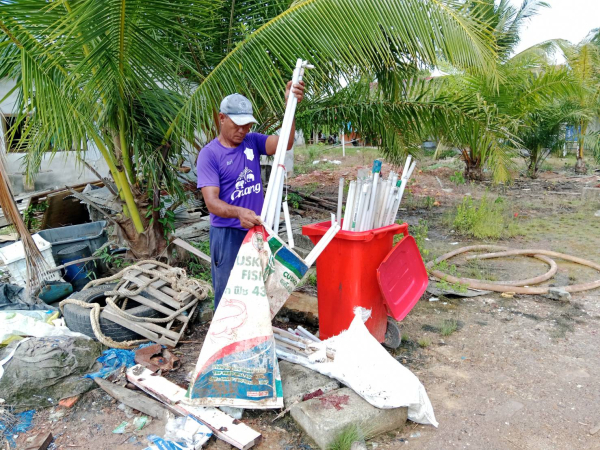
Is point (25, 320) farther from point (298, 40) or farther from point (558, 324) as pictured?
point (558, 324)

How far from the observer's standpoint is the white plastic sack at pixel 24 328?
137 inches

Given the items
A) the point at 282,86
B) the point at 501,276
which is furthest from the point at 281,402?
the point at 501,276

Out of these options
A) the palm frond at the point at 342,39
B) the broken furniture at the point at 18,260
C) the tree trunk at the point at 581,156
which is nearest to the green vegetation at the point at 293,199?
the broken furniture at the point at 18,260

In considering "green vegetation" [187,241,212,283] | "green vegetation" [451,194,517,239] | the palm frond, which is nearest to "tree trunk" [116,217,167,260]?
"green vegetation" [187,241,212,283]

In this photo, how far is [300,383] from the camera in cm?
290

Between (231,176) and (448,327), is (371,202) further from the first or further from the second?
(448,327)

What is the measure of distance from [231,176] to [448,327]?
7.81 ft

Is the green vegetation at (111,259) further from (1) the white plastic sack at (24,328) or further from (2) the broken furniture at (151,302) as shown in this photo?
(1) the white plastic sack at (24,328)

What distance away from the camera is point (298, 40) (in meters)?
3.92

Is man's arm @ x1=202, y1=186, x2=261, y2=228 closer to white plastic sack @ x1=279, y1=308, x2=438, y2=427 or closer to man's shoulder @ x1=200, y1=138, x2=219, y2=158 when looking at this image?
man's shoulder @ x1=200, y1=138, x2=219, y2=158

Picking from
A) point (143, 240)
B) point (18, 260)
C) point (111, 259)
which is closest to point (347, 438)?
point (143, 240)

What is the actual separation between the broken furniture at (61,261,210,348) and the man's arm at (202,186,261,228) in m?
1.30

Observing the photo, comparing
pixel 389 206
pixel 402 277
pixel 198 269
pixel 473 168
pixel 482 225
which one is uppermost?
pixel 389 206

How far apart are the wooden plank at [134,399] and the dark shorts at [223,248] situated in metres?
0.90
